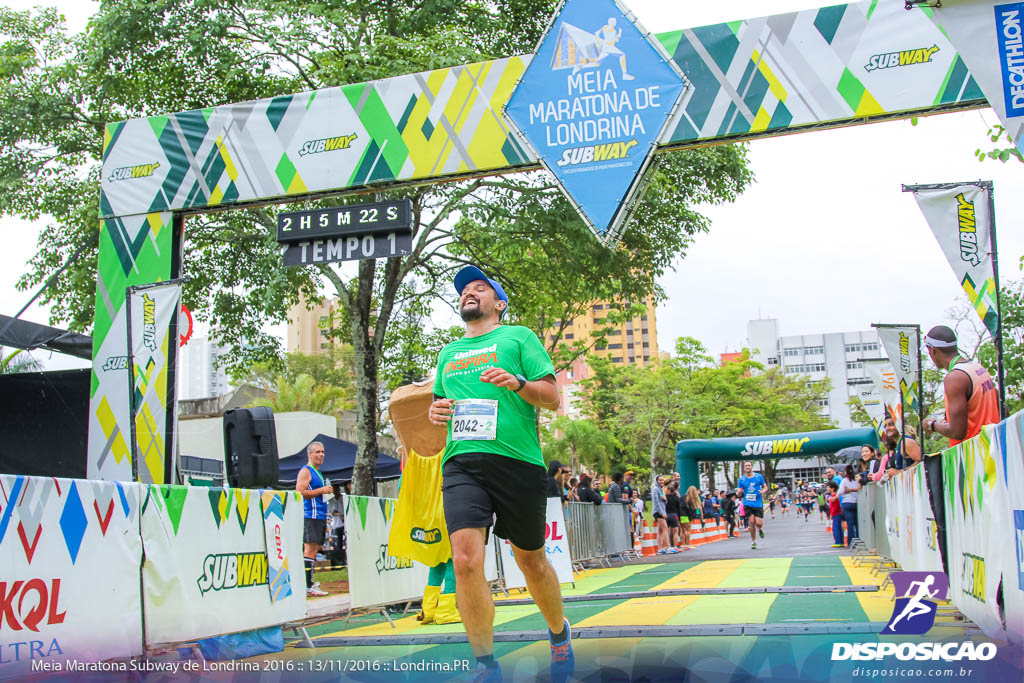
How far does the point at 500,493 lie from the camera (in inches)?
162

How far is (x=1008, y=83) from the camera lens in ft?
13.9

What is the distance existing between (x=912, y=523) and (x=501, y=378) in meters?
5.63

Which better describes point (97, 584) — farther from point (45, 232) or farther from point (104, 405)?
point (45, 232)

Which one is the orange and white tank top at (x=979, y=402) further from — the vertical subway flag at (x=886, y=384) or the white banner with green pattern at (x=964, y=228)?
the vertical subway flag at (x=886, y=384)

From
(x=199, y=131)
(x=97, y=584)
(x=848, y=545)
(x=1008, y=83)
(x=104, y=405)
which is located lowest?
(x=848, y=545)

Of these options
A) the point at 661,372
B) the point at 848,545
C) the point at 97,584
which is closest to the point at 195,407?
the point at 661,372

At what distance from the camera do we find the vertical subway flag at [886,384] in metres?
12.9

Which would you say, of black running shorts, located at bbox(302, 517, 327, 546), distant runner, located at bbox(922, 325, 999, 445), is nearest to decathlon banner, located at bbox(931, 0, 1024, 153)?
distant runner, located at bbox(922, 325, 999, 445)

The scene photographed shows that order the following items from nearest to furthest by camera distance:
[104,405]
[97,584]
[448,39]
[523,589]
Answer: [97,584] < [104,405] < [523,589] < [448,39]

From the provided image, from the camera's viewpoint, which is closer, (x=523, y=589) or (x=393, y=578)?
(x=393, y=578)

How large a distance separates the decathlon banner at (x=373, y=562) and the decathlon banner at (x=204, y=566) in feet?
2.35

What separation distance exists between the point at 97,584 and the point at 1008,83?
505 cm

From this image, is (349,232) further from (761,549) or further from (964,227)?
(761,549)

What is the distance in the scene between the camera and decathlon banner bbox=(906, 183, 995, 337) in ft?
23.0
